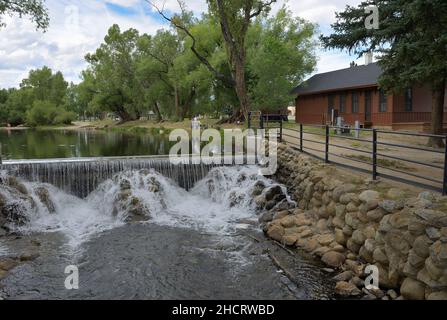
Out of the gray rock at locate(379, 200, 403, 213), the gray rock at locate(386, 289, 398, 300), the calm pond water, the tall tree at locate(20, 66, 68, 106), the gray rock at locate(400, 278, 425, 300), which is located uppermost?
the tall tree at locate(20, 66, 68, 106)

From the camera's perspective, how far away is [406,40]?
11648mm

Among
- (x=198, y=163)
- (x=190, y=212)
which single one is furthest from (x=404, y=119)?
(x=190, y=212)

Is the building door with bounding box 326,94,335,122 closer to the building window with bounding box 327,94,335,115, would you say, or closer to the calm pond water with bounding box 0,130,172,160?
the building window with bounding box 327,94,335,115

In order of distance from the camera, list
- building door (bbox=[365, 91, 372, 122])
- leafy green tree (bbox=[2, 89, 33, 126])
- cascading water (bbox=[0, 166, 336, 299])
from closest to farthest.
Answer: cascading water (bbox=[0, 166, 336, 299]), building door (bbox=[365, 91, 372, 122]), leafy green tree (bbox=[2, 89, 33, 126])

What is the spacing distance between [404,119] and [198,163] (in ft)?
48.5

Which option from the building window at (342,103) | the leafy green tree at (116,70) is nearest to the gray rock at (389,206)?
the building window at (342,103)

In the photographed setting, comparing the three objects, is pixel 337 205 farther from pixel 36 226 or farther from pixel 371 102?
pixel 371 102

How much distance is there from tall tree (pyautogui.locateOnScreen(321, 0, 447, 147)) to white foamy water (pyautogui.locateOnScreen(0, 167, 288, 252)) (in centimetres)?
536

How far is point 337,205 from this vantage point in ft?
28.6

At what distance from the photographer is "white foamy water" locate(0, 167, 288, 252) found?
10508 millimetres

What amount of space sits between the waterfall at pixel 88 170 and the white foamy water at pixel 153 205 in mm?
296

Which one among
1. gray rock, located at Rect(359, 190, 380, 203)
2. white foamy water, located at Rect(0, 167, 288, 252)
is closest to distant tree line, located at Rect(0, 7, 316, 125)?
white foamy water, located at Rect(0, 167, 288, 252)

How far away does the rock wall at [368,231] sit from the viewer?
5695 mm

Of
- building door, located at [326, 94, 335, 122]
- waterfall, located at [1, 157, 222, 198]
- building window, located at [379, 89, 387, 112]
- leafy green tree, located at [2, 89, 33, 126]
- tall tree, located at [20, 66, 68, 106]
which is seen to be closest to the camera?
waterfall, located at [1, 157, 222, 198]
